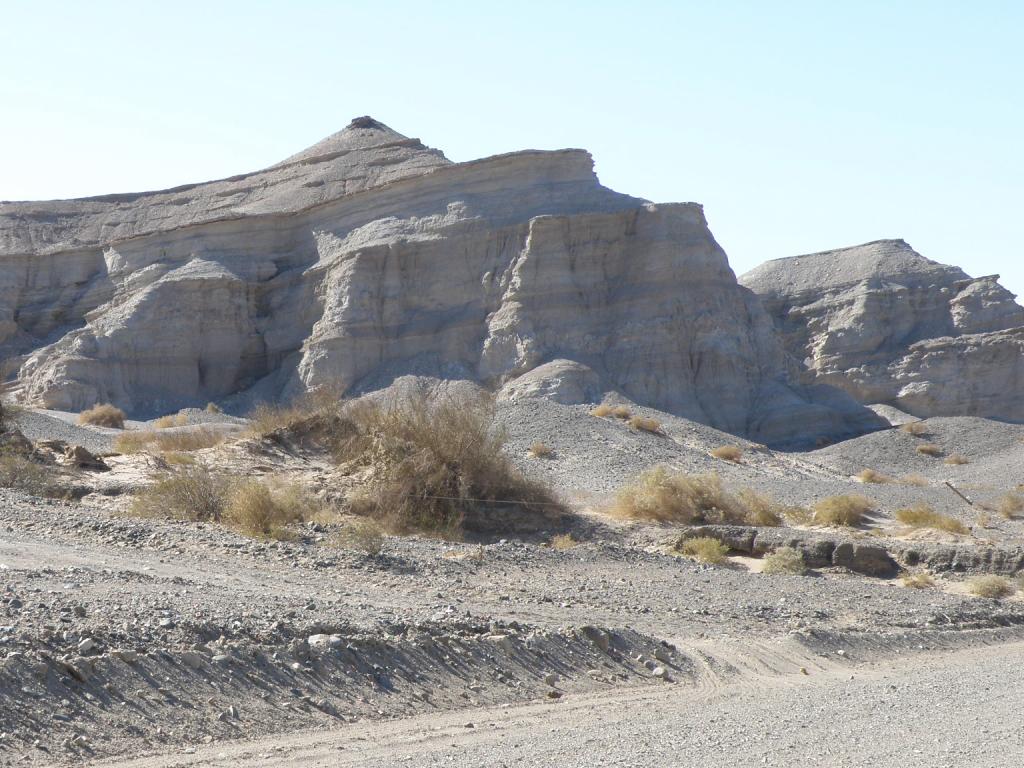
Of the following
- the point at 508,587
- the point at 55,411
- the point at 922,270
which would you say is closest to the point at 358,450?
the point at 508,587

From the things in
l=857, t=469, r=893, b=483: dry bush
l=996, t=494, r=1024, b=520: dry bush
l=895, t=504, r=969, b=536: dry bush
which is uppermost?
l=895, t=504, r=969, b=536: dry bush

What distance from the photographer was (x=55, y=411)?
157 ft

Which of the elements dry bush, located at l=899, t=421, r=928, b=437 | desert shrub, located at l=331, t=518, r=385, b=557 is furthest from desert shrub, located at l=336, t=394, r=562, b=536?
dry bush, located at l=899, t=421, r=928, b=437

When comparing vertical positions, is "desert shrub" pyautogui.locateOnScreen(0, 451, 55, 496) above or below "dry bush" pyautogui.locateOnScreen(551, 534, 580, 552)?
above

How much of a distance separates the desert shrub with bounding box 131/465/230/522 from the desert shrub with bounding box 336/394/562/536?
239 cm

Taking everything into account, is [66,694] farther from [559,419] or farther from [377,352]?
[377,352]


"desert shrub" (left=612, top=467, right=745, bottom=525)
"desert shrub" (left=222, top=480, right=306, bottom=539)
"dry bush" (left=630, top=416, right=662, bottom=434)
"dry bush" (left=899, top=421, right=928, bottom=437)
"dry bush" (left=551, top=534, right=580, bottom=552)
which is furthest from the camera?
"dry bush" (left=899, top=421, right=928, bottom=437)

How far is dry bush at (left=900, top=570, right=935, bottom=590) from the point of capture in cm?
1892

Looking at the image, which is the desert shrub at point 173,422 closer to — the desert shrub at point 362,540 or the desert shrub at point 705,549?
the desert shrub at point 705,549

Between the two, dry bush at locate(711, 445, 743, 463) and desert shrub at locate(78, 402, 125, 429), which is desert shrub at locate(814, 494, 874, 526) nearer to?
dry bush at locate(711, 445, 743, 463)

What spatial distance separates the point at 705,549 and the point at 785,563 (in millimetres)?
1546

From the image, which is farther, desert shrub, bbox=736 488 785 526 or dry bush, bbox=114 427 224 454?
dry bush, bbox=114 427 224 454

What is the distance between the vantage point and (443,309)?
52.0 metres

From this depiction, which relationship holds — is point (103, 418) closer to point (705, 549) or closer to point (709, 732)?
point (705, 549)
